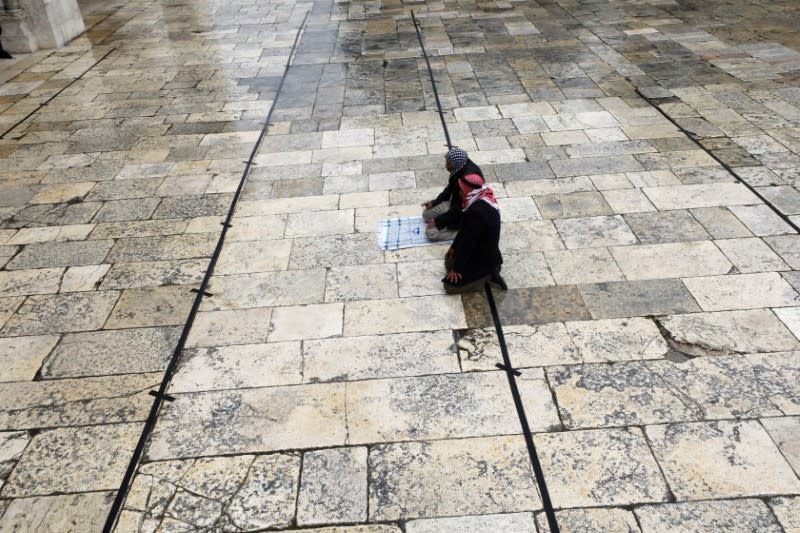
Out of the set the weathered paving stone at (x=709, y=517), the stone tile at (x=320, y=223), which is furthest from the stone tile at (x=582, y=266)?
the weathered paving stone at (x=709, y=517)

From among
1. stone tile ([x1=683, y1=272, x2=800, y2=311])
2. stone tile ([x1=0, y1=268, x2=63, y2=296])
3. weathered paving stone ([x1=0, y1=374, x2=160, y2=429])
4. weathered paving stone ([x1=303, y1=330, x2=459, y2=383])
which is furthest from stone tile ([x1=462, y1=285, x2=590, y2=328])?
stone tile ([x1=0, y1=268, x2=63, y2=296])

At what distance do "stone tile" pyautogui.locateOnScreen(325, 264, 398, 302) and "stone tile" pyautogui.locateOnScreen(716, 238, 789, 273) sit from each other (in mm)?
3163

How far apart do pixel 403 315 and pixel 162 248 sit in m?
2.80

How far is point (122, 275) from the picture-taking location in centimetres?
588

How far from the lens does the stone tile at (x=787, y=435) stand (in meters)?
3.80

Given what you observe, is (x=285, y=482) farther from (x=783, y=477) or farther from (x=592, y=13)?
(x=592, y=13)

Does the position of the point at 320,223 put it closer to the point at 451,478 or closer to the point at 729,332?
the point at 451,478

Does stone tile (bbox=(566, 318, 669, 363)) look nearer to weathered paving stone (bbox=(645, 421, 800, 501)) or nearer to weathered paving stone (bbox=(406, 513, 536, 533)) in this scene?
weathered paving stone (bbox=(645, 421, 800, 501))

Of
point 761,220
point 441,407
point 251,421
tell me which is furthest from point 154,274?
point 761,220

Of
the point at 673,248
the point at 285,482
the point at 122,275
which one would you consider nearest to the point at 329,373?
the point at 285,482

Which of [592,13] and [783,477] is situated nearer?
[783,477]

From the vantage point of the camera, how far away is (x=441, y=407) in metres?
4.31

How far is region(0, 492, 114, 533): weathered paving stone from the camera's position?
3.67 meters

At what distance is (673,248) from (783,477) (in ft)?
8.46
